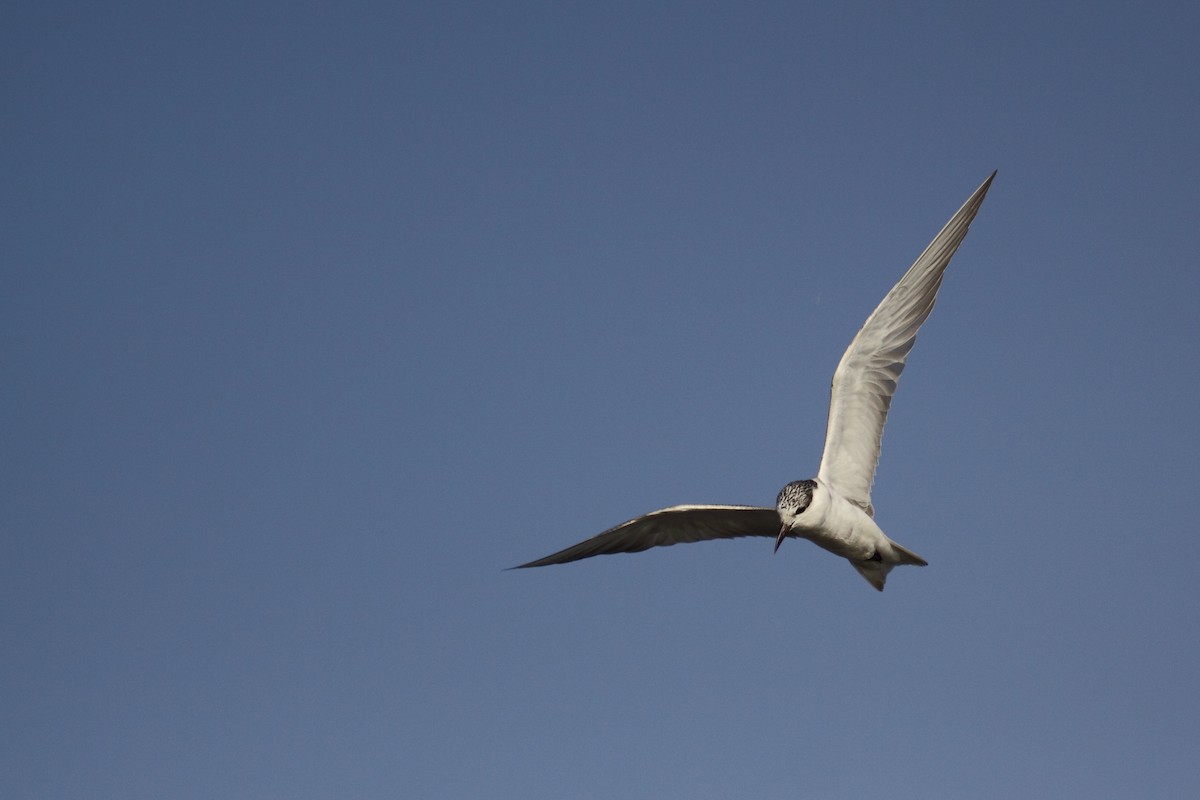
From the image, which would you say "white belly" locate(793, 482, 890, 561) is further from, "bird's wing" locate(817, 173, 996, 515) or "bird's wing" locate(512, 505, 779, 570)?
"bird's wing" locate(512, 505, 779, 570)

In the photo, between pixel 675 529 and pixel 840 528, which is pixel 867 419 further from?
pixel 675 529

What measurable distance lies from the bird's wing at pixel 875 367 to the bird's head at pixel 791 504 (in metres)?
1.38

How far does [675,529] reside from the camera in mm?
19328

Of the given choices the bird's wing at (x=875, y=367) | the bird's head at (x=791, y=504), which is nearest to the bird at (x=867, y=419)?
the bird's wing at (x=875, y=367)

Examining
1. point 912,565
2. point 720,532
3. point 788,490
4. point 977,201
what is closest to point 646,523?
point 720,532

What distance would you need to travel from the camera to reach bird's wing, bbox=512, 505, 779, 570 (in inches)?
728

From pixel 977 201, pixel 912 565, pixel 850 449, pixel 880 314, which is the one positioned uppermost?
pixel 977 201

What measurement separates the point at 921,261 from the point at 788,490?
13.2 feet

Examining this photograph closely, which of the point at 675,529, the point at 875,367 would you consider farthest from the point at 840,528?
the point at 675,529

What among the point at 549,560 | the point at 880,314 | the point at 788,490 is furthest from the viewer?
the point at 549,560

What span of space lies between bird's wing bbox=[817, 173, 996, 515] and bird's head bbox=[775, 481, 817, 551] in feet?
4.52

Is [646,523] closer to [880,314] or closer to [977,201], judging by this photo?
[880,314]

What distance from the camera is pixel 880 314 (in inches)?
730

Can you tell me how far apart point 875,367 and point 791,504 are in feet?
9.39
